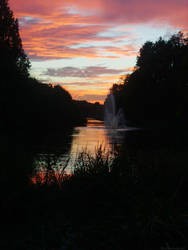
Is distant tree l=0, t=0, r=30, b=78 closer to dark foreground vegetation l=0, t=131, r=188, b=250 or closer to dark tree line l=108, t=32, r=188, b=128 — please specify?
dark tree line l=108, t=32, r=188, b=128

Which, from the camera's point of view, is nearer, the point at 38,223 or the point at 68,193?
the point at 38,223

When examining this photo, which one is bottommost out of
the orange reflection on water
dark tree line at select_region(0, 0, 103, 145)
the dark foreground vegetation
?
the orange reflection on water

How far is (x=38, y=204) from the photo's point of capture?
17.7 ft

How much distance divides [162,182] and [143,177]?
0.39 metres

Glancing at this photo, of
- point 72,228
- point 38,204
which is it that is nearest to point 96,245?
point 72,228

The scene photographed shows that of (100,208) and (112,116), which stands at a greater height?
(112,116)

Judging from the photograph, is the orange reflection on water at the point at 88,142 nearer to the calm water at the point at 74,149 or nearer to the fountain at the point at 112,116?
the calm water at the point at 74,149

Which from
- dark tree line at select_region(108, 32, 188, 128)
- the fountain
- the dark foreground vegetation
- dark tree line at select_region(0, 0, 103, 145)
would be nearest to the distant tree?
dark tree line at select_region(0, 0, 103, 145)

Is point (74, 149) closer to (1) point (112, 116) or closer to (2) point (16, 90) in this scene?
(2) point (16, 90)

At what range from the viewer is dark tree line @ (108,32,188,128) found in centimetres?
6556

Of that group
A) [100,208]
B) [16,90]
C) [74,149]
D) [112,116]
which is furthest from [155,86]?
[100,208]

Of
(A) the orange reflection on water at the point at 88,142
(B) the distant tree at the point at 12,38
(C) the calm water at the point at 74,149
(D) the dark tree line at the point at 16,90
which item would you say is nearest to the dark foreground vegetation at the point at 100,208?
(C) the calm water at the point at 74,149

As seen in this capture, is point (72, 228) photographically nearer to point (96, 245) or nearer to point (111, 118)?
point (96, 245)

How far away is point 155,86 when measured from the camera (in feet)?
224
